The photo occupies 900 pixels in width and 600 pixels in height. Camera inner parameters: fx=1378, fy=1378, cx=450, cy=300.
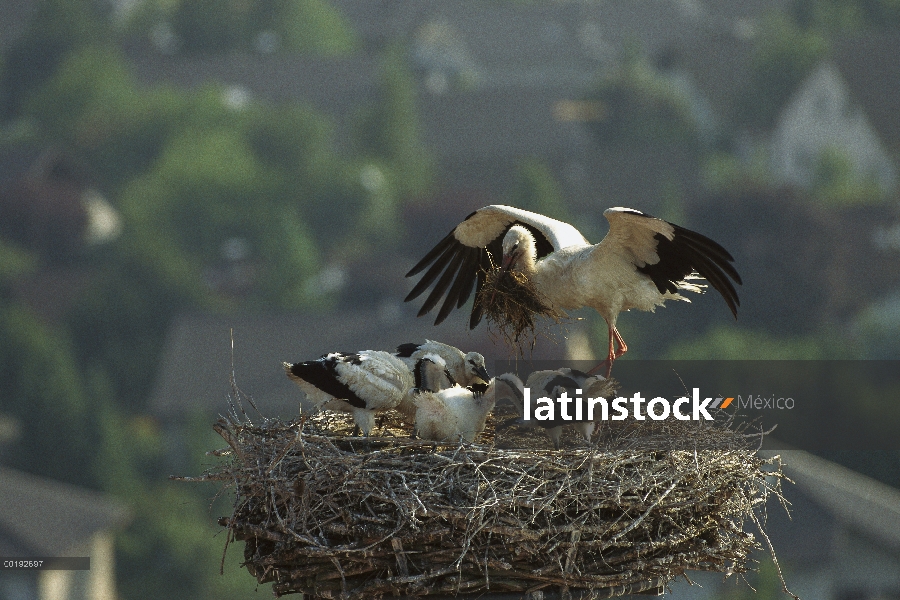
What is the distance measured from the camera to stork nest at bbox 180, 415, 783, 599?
5145 millimetres

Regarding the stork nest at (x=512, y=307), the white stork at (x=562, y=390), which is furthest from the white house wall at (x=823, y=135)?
the white stork at (x=562, y=390)

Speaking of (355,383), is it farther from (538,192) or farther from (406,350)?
(538,192)

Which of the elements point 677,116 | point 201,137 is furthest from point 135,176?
point 677,116

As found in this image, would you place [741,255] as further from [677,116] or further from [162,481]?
[162,481]

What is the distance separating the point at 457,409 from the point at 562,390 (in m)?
0.48

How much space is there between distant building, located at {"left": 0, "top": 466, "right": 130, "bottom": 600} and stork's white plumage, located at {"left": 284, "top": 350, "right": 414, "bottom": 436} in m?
30.1

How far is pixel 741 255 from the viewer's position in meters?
60.7

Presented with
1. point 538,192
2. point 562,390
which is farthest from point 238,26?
point 562,390

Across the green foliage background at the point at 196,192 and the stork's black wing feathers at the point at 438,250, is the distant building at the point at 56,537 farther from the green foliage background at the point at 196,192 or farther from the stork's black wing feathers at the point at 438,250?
the stork's black wing feathers at the point at 438,250

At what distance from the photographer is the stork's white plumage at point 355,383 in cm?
621

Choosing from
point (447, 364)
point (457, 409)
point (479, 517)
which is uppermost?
point (447, 364)

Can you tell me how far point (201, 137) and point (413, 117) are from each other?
496 inches

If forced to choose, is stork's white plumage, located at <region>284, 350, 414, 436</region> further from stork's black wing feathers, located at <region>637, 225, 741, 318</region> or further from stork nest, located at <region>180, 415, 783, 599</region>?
stork's black wing feathers, located at <region>637, 225, 741, 318</region>

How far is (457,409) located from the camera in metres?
6.16
